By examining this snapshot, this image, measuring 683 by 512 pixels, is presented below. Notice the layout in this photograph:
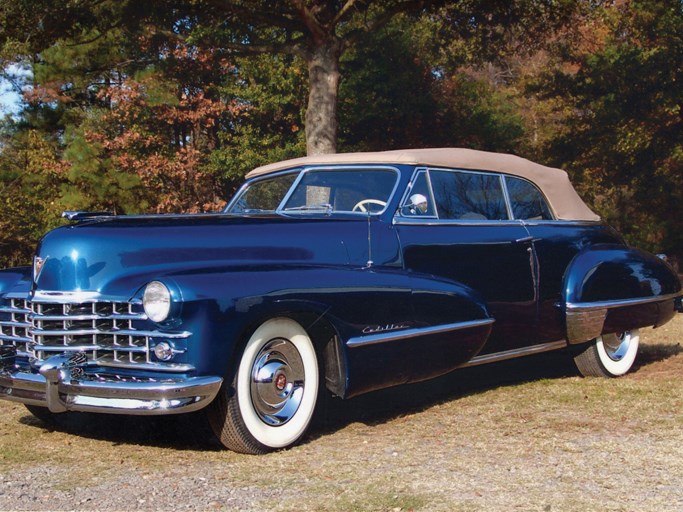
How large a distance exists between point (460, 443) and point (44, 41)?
1268cm

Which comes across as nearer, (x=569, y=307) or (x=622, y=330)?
(x=569, y=307)

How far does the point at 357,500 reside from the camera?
12.5ft

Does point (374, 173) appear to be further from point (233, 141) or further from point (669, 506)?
point (233, 141)

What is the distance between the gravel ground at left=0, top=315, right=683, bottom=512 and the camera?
3826 mm

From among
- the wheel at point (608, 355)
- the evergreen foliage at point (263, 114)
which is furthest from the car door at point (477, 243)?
the evergreen foliage at point (263, 114)

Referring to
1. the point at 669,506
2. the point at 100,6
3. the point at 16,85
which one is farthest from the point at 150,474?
the point at 16,85

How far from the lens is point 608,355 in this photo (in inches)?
292

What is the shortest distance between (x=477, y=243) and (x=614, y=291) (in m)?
1.56

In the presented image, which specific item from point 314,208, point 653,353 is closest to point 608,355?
point 653,353

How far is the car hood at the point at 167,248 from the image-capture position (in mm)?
4621

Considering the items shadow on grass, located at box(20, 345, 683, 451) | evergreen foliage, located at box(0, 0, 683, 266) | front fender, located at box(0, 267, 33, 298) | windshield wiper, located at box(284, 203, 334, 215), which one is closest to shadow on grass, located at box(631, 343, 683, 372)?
shadow on grass, located at box(20, 345, 683, 451)

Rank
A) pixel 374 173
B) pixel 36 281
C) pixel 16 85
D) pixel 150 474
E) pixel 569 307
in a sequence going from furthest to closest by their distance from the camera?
pixel 16 85
pixel 569 307
pixel 374 173
pixel 36 281
pixel 150 474

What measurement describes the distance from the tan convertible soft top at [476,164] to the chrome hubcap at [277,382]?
1645 millimetres

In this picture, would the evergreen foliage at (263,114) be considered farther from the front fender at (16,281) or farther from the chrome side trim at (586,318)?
the front fender at (16,281)
